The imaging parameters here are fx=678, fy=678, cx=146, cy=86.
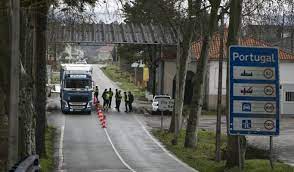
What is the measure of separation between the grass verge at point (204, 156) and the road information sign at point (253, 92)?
472cm

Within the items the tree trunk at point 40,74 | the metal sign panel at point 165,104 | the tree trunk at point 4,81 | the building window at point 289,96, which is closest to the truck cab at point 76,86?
the metal sign panel at point 165,104

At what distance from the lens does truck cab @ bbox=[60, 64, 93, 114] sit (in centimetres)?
5144

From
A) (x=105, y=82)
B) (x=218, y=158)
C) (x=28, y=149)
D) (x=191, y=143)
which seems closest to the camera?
(x=28, y=149)

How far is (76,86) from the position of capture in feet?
169

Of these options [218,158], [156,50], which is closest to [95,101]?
[156,50]

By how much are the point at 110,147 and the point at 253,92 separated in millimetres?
18795

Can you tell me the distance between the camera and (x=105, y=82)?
359 ft

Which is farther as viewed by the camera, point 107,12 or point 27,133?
point 107,12

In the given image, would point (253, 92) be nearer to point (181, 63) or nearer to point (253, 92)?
point (253, 92)

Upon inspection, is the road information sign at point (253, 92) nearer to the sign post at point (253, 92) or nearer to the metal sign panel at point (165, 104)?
the sign post at point (253, 92)

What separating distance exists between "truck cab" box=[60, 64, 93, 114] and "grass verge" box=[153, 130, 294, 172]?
11611mm

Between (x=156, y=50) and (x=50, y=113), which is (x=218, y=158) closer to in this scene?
(x=50, y=113)

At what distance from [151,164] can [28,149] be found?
7.92m

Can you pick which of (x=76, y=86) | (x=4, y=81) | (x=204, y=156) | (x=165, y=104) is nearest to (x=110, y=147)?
(x=204, y=156)
